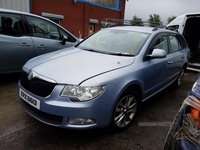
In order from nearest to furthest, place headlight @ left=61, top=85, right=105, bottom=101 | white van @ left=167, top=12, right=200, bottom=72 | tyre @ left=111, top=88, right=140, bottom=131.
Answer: headlight @ left=61, top=85, right=105, bottom=101 < tyre @ left=111, top=88, right=140, bottom=131 < white van @ left=167, top=12, right=200, bottom=72

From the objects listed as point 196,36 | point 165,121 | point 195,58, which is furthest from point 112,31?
point 196,36

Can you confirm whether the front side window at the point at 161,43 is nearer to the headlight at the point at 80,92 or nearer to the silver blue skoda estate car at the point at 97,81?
the silver blue skoda estate car at the point at 97,81

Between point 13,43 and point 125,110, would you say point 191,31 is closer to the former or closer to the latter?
point 125,110

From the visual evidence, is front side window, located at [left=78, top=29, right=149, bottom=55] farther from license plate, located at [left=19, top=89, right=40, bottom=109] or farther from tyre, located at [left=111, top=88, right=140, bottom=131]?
license plate, located at [left=19, top=89, right=40, bottom=109]

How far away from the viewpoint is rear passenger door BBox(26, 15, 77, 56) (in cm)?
416

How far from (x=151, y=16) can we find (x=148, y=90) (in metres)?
52.6

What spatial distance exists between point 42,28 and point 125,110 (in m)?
3.02

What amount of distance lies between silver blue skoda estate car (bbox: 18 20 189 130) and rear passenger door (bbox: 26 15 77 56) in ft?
4.31

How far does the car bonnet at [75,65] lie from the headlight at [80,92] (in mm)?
69

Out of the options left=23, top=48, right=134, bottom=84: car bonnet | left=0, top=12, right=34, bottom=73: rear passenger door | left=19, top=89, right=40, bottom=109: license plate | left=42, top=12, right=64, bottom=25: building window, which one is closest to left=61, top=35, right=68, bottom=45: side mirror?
left=0, top=12, right=34, bottom=73: rear passenger door

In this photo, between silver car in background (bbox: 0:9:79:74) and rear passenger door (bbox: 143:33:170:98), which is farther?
silver car in background (bbox: 0:9:79:74)

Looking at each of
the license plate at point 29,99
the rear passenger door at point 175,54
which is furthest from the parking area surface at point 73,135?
the rear passenger door at point 175,54

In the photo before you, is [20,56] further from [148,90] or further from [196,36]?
[196,36]

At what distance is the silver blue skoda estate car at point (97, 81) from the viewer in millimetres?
2039
